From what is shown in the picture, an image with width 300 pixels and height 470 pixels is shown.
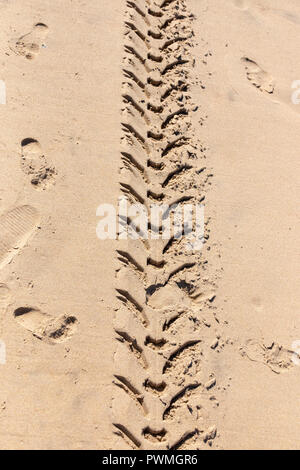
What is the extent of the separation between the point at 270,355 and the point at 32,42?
4.21 metres

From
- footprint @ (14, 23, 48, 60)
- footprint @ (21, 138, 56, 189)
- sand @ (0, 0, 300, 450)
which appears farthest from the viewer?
footprint @ (14, 23, 48, 60)

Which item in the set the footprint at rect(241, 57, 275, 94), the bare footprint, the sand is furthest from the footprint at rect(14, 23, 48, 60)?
the bare footprint

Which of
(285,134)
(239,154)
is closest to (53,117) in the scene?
(239,154)

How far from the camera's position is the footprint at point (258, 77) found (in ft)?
12.1

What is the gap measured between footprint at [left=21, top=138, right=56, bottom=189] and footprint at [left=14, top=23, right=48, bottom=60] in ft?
3.68

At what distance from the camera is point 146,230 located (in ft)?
10.0

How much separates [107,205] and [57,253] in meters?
0.68

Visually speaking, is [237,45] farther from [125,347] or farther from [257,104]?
[125,347]

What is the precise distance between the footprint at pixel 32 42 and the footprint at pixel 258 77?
2.44 metres

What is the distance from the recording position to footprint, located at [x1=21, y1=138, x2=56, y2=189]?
3.02m

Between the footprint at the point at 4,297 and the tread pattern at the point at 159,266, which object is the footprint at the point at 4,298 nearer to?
the footprint at the point at 4,297

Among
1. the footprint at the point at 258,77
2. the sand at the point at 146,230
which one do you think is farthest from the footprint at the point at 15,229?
the footprint at the point at 258,77

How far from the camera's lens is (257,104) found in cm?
360

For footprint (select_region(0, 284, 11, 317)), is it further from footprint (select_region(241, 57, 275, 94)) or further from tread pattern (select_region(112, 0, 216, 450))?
footprint (select_region(241, 57, 275, 94))
